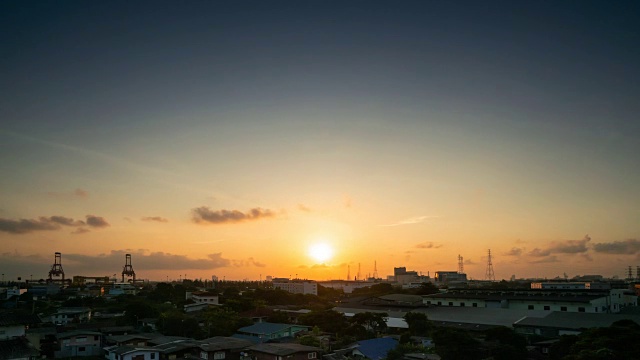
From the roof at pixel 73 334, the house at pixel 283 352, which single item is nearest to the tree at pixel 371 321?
the house at pixel 283 352

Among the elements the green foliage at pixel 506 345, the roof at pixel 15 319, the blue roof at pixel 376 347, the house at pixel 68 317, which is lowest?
the house at pixel 68 317

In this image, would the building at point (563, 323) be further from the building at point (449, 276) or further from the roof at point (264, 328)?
the building at point (449, 276)

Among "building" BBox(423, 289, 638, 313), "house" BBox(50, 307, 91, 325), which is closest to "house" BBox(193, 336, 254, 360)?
"house" BBox(50, 307, 91, 325)

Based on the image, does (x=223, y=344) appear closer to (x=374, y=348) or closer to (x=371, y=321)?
(x=374, y=348)

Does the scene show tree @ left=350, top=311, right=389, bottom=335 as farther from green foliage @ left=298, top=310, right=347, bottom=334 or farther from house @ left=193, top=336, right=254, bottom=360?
house @ left=193, top=336, right=254, bottom=360

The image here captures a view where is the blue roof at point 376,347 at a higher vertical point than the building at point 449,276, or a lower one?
higher

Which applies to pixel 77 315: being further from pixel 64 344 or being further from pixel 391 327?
pixel 391 327

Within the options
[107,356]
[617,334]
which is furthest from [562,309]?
[107,356]
